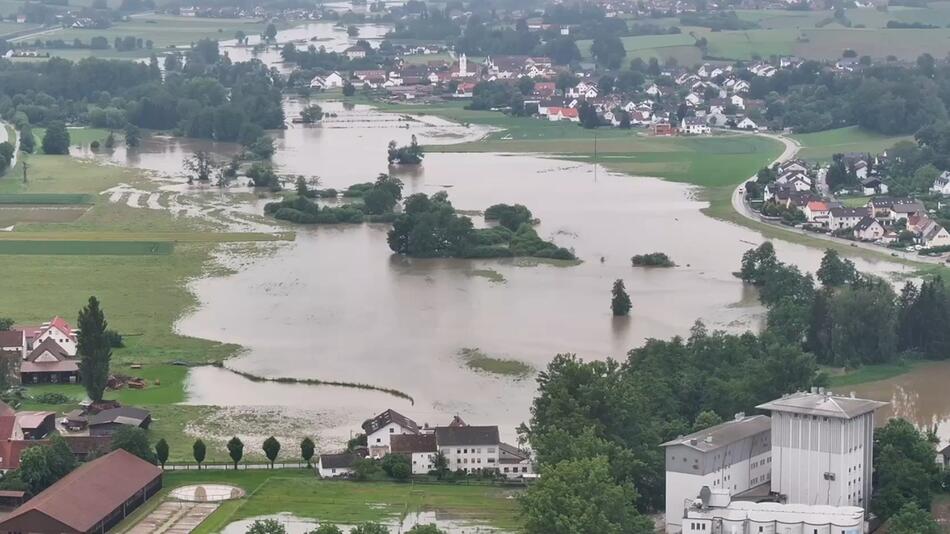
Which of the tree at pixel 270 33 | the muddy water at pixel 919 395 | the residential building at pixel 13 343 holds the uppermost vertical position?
the tree at pixel 270 33

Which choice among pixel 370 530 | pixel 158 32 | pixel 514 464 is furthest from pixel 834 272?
pixel 158 32

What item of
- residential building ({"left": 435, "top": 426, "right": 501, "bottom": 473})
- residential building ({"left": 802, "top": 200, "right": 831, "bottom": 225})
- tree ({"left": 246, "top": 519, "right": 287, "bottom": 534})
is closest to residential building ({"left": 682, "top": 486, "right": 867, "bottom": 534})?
residential building ({"left": 435, "top": 426, "right": 501, "bottom": 473})

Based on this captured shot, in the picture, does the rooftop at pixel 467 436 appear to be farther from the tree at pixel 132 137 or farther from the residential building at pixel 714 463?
the tree at pixel 132 137

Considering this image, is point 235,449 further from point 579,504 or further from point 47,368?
point 579,504

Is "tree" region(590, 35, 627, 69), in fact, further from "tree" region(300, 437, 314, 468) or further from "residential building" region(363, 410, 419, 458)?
"tree" region(300, 437, 314, 468)

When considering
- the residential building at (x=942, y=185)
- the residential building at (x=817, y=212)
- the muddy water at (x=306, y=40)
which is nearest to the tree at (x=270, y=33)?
the muddy water at (x=306, y=40)

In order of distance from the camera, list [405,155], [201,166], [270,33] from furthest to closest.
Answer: [270,33]
[405,155]
[201,166]
